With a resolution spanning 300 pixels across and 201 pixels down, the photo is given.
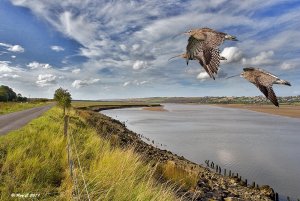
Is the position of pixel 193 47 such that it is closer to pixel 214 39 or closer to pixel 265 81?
pixel 214 39

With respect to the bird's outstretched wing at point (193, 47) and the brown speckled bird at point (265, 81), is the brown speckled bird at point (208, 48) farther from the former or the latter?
the brown speckled bird at point (265, 81)

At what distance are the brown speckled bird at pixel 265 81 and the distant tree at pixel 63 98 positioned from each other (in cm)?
3536

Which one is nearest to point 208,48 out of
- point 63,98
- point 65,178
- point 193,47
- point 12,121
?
point 193,47

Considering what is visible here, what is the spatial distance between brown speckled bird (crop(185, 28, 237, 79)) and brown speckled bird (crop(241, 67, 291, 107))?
0.13 meters

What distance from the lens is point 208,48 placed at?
4.21ft

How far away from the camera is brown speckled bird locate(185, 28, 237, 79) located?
1258 mm

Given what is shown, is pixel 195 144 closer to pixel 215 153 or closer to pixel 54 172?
pixel 215 153

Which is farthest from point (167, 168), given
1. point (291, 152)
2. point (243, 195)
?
point (291, 152)

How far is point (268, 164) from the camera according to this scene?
2480 cm

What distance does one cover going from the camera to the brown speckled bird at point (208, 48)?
1.26 m

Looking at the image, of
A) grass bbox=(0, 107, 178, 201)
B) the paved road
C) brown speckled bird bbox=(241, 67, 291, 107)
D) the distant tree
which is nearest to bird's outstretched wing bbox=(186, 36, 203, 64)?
brown speckled bird bbox=(241, 67, 291, 107)

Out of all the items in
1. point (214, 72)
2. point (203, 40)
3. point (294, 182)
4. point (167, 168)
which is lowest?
point (294, 182)

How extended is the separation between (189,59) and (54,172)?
26.3 ft

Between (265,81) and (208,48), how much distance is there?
24 cm
